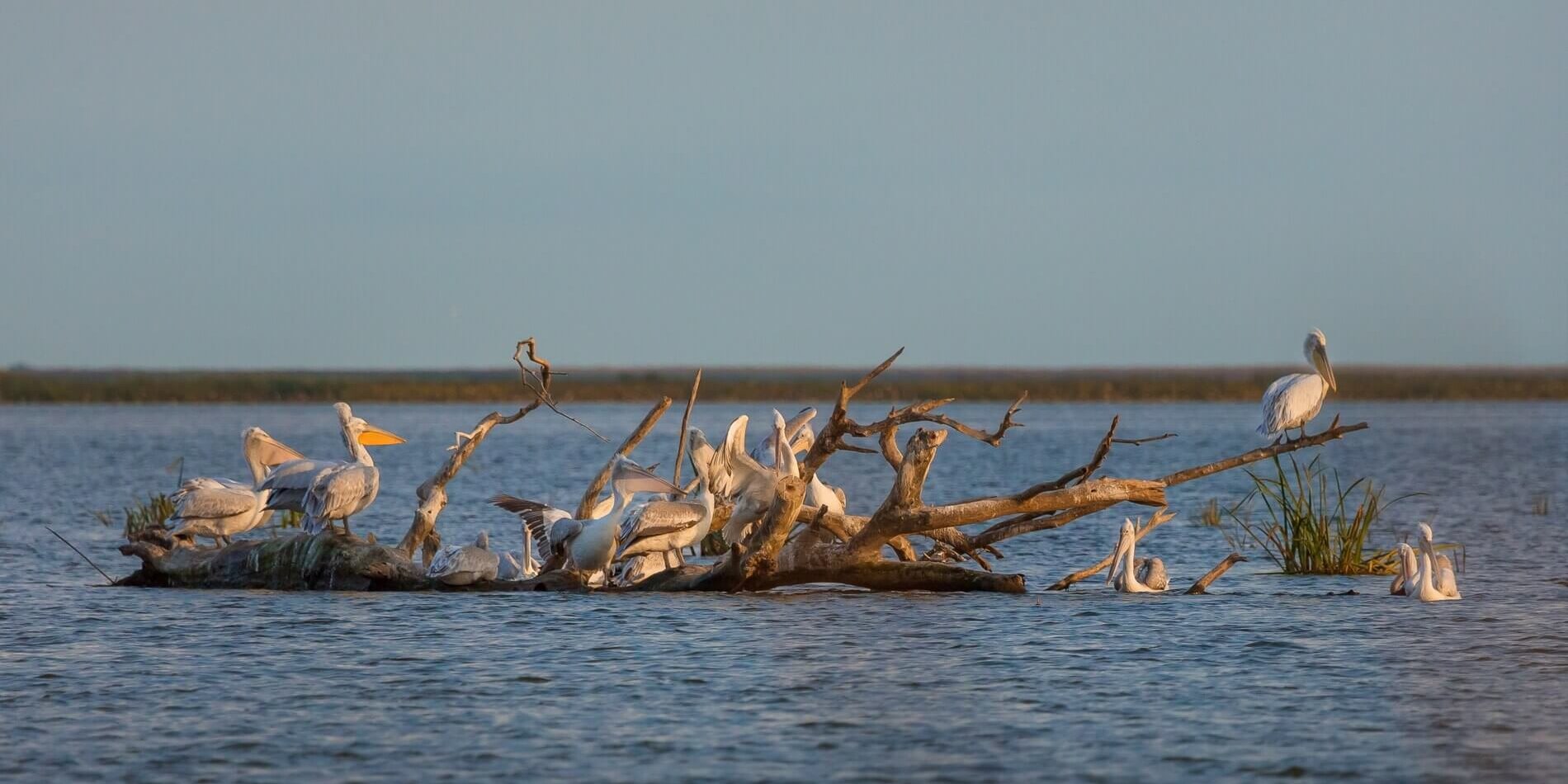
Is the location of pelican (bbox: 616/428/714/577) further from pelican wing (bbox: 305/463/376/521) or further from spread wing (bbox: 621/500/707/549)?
pelican wing (bbox: 305/463/376/521)

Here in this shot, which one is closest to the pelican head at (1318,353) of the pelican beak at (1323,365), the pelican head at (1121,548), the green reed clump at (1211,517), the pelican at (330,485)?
the pelican beak at (1323,365)

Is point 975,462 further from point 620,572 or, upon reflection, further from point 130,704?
point 130,704

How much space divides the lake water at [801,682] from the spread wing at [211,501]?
619 millimetres

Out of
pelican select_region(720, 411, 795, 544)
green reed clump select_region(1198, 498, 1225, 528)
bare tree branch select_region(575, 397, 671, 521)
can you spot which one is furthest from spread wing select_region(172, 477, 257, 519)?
green reed clump select_region(1198, 498, 1225, 528)

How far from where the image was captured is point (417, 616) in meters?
11.8

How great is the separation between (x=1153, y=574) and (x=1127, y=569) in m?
0.22

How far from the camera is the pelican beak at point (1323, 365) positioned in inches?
551

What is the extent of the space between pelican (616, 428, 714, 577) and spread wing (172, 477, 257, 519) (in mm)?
2922

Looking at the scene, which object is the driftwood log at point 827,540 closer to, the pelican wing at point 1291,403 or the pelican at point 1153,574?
the pelican at point 1153,574

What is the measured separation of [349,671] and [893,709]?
3146 millimetres

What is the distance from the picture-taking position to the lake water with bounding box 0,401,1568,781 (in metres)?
7.75

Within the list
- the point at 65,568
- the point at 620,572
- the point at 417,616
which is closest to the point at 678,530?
the point at 620,572

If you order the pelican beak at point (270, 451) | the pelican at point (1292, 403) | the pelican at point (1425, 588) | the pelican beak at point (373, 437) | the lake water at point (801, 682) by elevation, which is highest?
the pelican at point (1292, 403)

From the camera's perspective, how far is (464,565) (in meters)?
12.5
